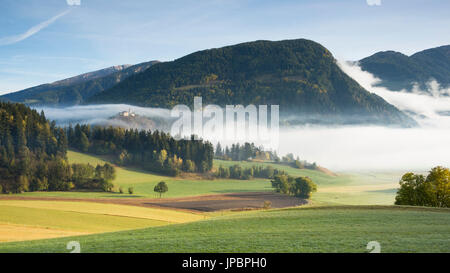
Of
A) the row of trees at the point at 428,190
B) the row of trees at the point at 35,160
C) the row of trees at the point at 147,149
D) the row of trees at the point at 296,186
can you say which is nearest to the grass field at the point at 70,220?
the row of trees at the point at 35,160

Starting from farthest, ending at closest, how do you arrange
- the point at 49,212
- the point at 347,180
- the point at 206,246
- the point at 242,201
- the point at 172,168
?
1. the point at 347,180
2. the point at 172,168
3. the point at 242,201
4. the point at 49,212
5. the point at 206,246

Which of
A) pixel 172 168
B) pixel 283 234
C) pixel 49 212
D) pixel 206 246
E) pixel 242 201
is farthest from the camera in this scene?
pixel 172 168

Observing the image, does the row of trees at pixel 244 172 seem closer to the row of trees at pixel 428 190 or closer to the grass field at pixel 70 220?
the grass field at pixel 70 220

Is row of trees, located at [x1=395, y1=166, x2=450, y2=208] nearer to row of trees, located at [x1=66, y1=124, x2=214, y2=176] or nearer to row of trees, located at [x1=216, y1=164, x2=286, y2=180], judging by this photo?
row of trees, located at [x1=216, y1=164, x2=286, y2=180]

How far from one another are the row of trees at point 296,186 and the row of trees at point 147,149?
44.4 m

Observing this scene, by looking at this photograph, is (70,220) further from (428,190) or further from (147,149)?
(147,149)

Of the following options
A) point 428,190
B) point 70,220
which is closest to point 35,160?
point 70,220

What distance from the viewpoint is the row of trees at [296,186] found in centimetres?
11356

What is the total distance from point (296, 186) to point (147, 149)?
2978 inches

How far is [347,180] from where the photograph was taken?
190750 millimetres

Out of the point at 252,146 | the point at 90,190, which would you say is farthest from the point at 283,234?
the point at 252,146

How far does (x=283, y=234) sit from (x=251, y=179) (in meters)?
131

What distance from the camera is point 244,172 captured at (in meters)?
157
